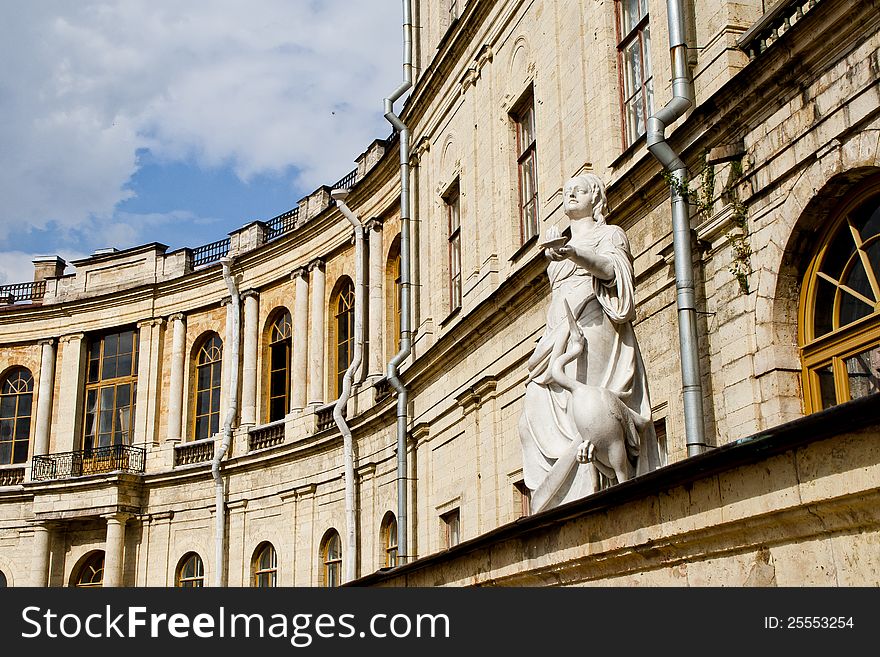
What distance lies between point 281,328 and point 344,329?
2.80m

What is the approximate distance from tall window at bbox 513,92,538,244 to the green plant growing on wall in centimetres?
530

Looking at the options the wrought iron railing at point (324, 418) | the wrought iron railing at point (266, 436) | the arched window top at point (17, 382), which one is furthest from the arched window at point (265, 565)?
the arched window top at point (17, 382)

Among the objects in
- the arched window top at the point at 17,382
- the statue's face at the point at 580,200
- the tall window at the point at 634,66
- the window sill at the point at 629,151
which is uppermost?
the arched window top at the point at 17,382

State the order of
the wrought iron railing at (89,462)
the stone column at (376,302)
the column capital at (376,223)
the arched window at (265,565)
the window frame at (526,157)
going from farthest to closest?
the wrought iron railing at (89,462)
the arched window at (265,565)
the column capital at (376,223)
the stone column at (376,302)
the window frame at (526,157)

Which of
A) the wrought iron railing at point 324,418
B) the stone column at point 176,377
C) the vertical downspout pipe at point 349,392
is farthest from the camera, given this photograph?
the stone column at point 176,377

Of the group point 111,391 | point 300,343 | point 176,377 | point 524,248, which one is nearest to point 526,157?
point 524,248

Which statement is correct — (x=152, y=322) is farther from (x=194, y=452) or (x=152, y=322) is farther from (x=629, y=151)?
(x=629, y=151)

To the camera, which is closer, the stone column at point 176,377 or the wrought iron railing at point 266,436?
the wrought iron railing at point 266,436

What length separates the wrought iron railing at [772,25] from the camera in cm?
1079

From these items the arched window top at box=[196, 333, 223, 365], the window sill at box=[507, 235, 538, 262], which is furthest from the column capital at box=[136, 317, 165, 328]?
the window sill at box=[507, 235, 538, 262]

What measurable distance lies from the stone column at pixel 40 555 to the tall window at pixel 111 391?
245cm

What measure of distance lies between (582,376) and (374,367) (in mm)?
15636

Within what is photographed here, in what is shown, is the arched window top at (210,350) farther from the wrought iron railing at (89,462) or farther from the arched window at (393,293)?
the arched window at (393,293)

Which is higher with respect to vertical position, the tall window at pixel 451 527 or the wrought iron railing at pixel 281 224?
the wrought iron railing at pixel 281 224
